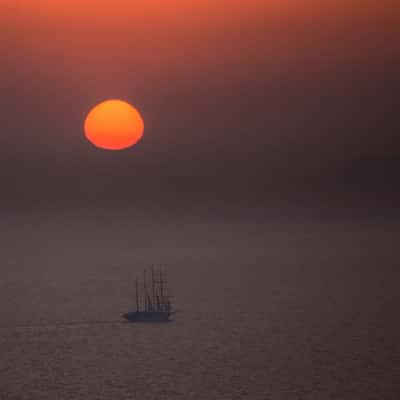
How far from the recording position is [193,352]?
157m

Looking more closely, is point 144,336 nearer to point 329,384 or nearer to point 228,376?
point 228,376

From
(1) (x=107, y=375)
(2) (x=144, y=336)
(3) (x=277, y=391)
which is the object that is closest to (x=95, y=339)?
(2) (x=144, y=336)

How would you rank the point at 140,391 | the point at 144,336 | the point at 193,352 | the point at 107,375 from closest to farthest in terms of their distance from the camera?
the point at 140,391
the point at 107,375
the point at 193,352
the point at 144,336

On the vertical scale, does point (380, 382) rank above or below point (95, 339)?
below

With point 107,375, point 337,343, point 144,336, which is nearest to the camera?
point 107,375

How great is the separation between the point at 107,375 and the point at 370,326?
103 m

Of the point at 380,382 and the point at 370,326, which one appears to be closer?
the point at 380,382

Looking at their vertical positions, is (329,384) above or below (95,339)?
below

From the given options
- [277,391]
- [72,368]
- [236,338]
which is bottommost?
[277,391]

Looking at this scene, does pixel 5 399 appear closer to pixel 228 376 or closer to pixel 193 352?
pixel 228 376

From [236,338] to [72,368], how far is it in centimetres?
5827

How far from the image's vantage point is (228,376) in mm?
129000

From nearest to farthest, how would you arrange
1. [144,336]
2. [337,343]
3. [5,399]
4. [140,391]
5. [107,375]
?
[5,399]
[140,391]
[107,375]
[337,343]
[144,336]

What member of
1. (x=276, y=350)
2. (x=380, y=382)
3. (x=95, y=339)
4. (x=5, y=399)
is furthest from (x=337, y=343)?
(x=5, y=399)
